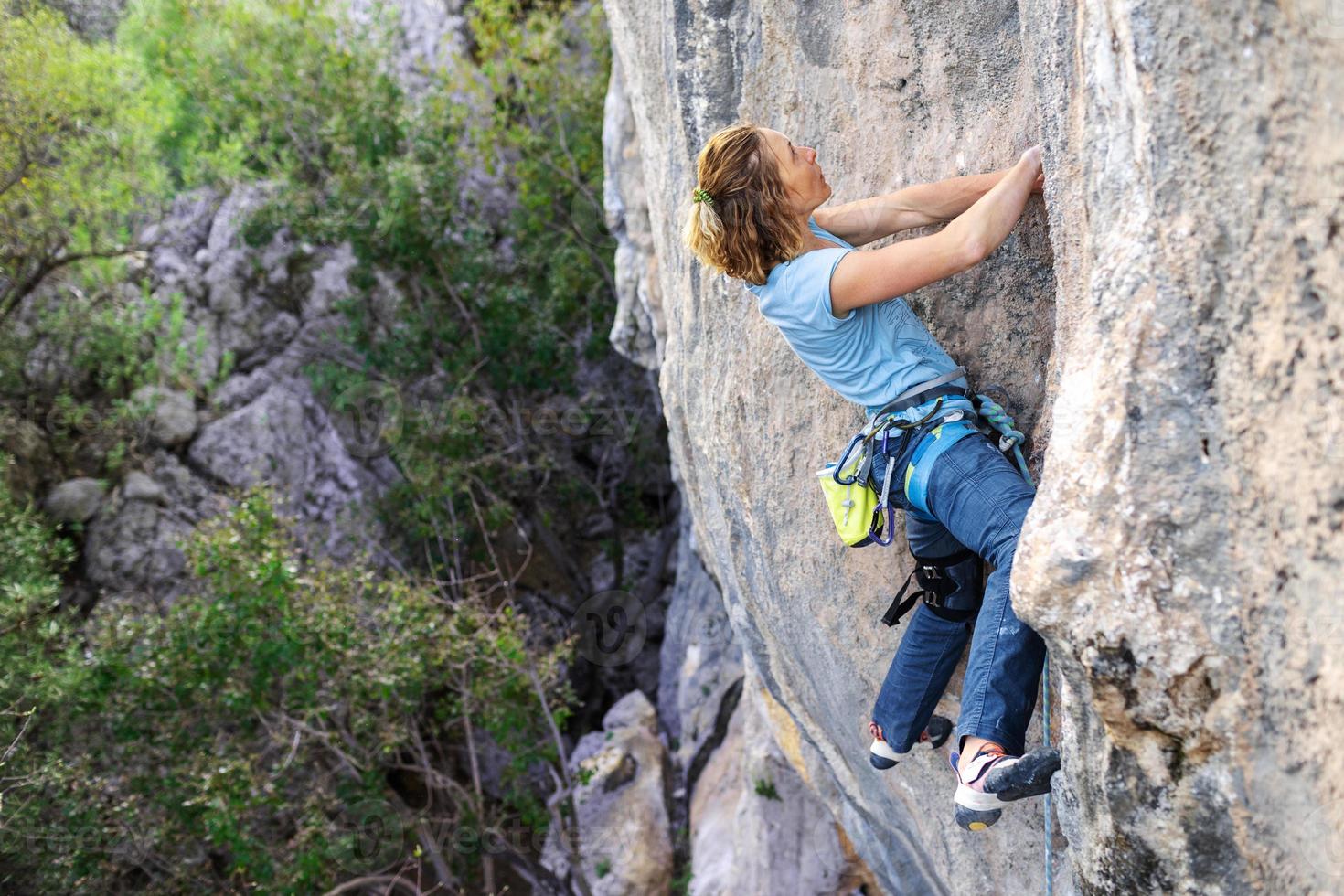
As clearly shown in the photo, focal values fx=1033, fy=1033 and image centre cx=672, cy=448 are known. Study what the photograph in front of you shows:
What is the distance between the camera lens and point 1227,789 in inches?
81.3

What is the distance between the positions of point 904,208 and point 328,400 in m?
10.7

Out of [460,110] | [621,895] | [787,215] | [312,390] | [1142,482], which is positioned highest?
[460,110]

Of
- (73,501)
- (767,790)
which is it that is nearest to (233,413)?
(73,501)

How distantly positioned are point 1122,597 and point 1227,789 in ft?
1.40

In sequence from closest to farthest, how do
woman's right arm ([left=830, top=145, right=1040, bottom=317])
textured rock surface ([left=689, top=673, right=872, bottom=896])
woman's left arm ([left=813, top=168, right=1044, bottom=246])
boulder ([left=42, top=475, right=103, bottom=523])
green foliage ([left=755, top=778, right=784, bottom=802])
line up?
woman's right arm ([left=830, top=145, right=1040, bottom=317]), woman's left arm ([left=813, top=168, right=1044, bottom=246]), textured rock surface ([left=689, top=673, right=872, bottom=896]), green foliage ([left=755, top=778, right=784, bottom=802]), boulder ([left=42, top=475, right=103, bottom=523])

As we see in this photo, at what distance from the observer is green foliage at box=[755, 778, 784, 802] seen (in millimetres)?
8125

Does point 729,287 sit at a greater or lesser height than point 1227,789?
greater

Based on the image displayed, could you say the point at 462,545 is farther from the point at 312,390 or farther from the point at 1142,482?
the point at 1142,482

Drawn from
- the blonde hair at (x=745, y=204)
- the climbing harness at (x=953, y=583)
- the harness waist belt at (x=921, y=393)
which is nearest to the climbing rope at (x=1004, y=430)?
the harness waist belt at (x=921, y=393)

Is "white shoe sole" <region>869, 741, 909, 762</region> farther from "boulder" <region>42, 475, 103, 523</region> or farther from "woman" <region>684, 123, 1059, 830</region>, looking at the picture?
"boulder" <region>42, 475, 103, 523</region>

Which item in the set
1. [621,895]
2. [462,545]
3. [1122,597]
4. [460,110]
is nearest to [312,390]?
[462,545]

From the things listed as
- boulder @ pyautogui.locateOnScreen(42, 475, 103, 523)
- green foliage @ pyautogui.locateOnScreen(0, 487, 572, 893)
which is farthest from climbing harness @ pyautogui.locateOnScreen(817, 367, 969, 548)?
boulder @ pyautogui.locateOnScreen(42, 475, 103, 523)

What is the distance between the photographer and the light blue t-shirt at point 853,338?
9.11ft

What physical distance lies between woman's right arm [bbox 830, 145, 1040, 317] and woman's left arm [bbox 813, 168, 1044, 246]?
0.29m
